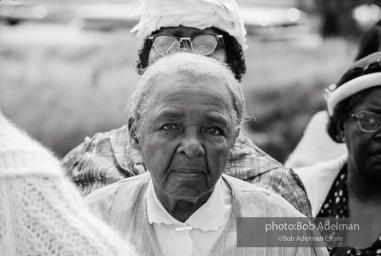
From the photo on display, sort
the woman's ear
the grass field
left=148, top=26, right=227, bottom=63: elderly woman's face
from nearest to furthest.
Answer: the woman's ear < left=148, top=26, right=227, bottom=63: elderly woman's face < the grass field

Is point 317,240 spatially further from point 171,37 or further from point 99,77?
point 99,77

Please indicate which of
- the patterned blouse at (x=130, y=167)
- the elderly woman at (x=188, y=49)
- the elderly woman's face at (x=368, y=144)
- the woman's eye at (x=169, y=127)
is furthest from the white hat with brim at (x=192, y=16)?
the woman's eye at (x=169, y=127)

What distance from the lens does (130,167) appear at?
2.98m

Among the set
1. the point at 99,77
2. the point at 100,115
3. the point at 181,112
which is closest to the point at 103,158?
the point at 181,112

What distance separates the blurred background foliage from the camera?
6152mm

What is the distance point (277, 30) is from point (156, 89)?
6.53 m

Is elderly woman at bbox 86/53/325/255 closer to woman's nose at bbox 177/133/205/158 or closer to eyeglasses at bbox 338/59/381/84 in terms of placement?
woman's nose at bbox 177/133/205/158

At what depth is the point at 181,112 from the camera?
2041 mm

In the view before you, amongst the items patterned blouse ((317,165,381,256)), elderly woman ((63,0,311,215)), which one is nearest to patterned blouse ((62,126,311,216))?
elderly woman ((63,0,311,215))

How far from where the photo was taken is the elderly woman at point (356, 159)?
3.04 metres

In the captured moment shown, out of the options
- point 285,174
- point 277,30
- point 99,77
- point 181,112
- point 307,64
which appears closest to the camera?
point 181,112

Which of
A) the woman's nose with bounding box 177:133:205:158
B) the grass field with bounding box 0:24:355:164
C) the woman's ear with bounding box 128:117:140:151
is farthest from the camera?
the grass field with bounding box 0:24:355:164

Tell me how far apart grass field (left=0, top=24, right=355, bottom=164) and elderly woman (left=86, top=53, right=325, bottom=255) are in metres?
3.74

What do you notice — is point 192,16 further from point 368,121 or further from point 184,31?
point 368,121
